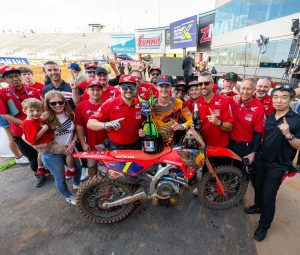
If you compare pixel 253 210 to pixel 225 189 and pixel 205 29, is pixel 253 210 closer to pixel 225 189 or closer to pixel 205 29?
pixel 225 189

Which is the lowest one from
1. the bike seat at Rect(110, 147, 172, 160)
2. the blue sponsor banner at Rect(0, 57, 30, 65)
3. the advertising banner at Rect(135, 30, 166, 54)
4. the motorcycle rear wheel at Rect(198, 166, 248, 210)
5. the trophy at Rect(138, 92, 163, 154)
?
the motorcycle rear wheel at Rect(198, 166, 248, 210)

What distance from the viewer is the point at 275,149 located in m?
2.20

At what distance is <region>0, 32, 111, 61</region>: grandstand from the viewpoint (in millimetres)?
58375

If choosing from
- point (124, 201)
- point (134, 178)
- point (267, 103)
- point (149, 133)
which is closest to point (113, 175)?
point (134, 178)

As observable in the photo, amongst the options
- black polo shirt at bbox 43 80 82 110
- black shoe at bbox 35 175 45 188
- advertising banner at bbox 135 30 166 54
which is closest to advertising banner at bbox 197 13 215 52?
advertising banner at bbox 135 30 166 54

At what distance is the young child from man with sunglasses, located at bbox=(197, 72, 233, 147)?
2202 millimetres

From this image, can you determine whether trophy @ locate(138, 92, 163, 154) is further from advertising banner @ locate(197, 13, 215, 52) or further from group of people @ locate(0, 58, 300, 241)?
advertising banner @ locate(197, 13, 215, 52)

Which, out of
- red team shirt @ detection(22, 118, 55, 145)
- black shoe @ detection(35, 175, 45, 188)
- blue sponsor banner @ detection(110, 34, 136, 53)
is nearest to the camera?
red team shirt @ detection(22, 118, 55, 145)

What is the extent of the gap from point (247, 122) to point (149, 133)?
60.3 inches

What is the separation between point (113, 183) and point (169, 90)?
5.27 feet

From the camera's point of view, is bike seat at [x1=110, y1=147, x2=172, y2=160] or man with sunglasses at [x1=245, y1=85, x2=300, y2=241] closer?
man with sunglasses at [x1=245, y1=85, x2=300, y2=241]

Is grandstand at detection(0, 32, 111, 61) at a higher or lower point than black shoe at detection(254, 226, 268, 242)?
higher

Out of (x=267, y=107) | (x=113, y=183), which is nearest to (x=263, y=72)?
(x=267, y=107)

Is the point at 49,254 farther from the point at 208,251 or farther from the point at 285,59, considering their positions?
the point at 285,59
